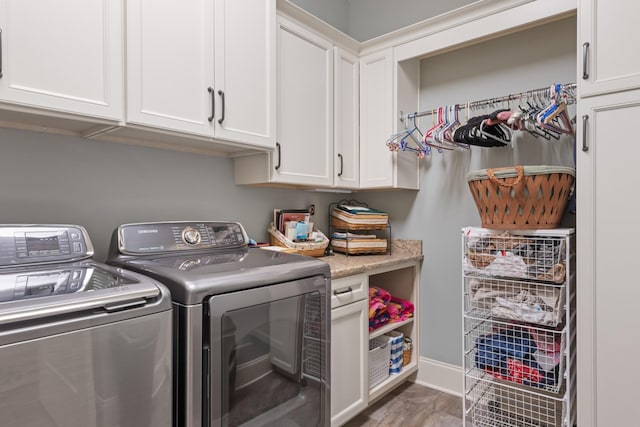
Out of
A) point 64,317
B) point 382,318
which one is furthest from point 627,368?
point 64,317

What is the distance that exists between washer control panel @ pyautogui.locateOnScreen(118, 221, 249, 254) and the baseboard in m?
1.56

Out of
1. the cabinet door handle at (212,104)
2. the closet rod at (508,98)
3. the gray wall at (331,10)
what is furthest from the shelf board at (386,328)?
the gray wall at (331,10)

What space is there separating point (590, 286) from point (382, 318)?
43.1 inches

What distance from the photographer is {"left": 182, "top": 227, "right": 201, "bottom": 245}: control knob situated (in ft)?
5.43

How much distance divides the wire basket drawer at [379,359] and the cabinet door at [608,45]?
166cm

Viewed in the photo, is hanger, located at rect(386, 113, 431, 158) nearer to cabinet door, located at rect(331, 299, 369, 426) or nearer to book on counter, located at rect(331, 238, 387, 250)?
book on counter, located at rect(331, 238, 387, 250)

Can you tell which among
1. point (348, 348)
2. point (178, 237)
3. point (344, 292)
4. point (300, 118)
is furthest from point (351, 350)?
point (300, 118)

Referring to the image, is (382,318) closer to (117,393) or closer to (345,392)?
(345,392)

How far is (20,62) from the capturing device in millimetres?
1147

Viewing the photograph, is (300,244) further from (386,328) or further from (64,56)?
(64,56)

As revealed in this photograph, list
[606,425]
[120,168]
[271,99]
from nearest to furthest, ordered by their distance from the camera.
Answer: [606,425] → [120,168] → [271,99]

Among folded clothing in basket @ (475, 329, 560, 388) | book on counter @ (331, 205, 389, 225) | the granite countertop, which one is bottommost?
folded clothing in basket @ (475, 329, 560, 388)

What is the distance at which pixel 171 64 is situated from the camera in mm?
1501

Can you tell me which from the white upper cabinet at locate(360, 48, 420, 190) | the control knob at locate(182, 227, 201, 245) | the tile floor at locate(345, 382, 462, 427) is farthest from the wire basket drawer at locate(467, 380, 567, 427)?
the control knob at locate(182, 227, 201, 245)
